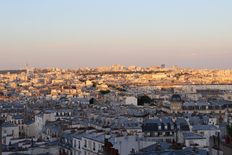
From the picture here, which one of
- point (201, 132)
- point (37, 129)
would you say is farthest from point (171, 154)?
point (37, 129)

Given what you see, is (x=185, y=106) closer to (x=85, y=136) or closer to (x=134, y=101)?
(x=134, y=101)

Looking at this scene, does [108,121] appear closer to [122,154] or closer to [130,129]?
[130,129]

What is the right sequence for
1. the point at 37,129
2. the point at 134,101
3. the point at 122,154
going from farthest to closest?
the point at 134,101, the point at 37,129, the point at 122,154

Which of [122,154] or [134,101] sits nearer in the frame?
[122,154]

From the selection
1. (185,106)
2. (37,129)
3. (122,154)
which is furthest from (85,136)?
(185,106)

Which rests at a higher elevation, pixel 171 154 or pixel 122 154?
pixel 171 154

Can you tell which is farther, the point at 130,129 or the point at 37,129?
the point at 37,129

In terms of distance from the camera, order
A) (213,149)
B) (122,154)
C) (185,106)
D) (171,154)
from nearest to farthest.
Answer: (213,149)
(171,154)
(122,154)
(185,106)

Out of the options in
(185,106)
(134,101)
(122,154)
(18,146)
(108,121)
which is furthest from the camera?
(134,101)

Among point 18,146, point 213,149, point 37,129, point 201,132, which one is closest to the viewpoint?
point 213,149
